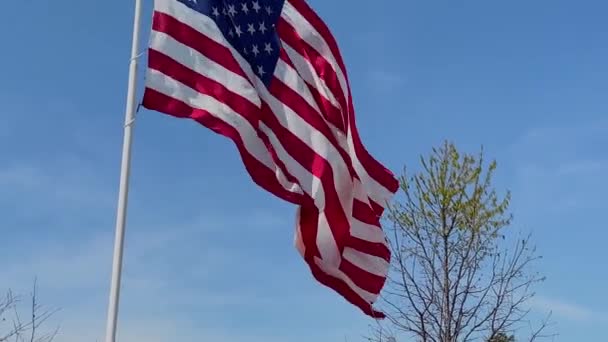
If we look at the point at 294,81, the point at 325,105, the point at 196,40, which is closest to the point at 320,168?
the point at 325,105

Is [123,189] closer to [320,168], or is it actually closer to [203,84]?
[203,84]

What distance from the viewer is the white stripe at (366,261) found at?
716 cm

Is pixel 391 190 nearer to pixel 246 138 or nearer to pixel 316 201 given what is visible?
pixel 316 201

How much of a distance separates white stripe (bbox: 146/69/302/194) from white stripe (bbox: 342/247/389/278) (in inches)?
35.2

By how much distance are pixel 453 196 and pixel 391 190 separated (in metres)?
5.71

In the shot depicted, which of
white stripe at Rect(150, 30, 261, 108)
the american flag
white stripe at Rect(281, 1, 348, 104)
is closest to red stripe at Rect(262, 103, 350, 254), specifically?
the american flag

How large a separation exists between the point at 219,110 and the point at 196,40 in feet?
1.79

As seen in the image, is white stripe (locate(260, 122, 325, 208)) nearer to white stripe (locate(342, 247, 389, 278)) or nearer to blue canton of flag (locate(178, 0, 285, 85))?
blue canton of flag (locate(178, 0, 285, 85))

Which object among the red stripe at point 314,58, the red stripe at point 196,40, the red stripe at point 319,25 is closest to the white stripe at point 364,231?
the red stripe at point 314,58

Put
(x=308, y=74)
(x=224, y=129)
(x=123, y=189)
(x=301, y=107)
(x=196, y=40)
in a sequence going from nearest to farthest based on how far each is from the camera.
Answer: (x=123, y=189) → (x=224, y=129) → (x=196, y=40) → (x=301, y=107) → (x=308, y=74)

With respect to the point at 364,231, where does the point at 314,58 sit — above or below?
above

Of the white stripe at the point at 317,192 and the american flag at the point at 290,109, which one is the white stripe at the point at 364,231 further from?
the white stripe at the point at 317,192

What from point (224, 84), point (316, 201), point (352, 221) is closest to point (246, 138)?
point (224, 84)

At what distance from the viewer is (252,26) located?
22.3 ft
